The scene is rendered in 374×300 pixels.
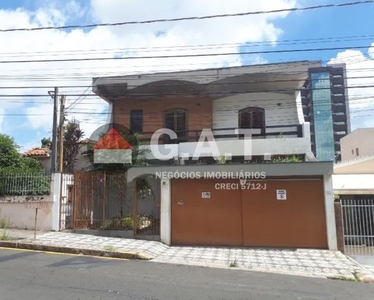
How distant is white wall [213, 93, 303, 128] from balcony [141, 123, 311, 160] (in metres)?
0.75

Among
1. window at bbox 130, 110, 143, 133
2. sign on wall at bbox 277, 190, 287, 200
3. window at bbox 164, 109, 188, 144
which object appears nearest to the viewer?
sign on wall at bbox 277, 190, 287, 200

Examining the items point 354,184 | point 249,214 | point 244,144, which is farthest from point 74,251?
point 354,184

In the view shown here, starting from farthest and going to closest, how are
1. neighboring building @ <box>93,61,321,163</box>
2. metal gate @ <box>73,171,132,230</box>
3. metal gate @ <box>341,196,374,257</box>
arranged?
neighboring building @ <box>93,61,321,163</box>, metal gate @ <box>73,171,132,230</box>, metal gate @ <box>341,196,374,257</box>

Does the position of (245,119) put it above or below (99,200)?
above

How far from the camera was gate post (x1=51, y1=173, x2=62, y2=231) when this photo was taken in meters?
14.1

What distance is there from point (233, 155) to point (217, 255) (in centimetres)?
783

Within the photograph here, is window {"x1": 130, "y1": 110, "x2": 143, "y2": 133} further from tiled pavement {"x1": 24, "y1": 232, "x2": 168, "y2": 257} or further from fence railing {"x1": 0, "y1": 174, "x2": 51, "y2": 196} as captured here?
tiled pavement {"x1": 24, "y1": 232, "x2": 168, "y2": 257}

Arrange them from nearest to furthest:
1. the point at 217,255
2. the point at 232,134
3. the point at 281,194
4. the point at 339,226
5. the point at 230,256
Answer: the point at 230,256
the point at 217,255
the point at 339,226
the point at 281,194
the point at 232,134

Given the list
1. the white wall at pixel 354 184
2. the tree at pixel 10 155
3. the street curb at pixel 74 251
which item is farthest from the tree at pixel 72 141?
the white wall at pixel 354 184

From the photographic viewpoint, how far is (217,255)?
10969mm

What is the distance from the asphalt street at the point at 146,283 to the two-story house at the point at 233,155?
13.0 ft

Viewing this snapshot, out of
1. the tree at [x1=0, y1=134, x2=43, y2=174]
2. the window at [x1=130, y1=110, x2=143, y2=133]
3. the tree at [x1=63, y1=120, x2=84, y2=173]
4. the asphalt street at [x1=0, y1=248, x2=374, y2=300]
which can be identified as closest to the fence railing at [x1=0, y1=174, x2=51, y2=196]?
the tree at [x1=0, y1=134, x2=43, y2=174]

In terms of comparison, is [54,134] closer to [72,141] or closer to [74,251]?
[72,141]

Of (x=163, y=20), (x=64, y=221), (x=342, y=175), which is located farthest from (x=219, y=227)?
(x=342, y=175)
